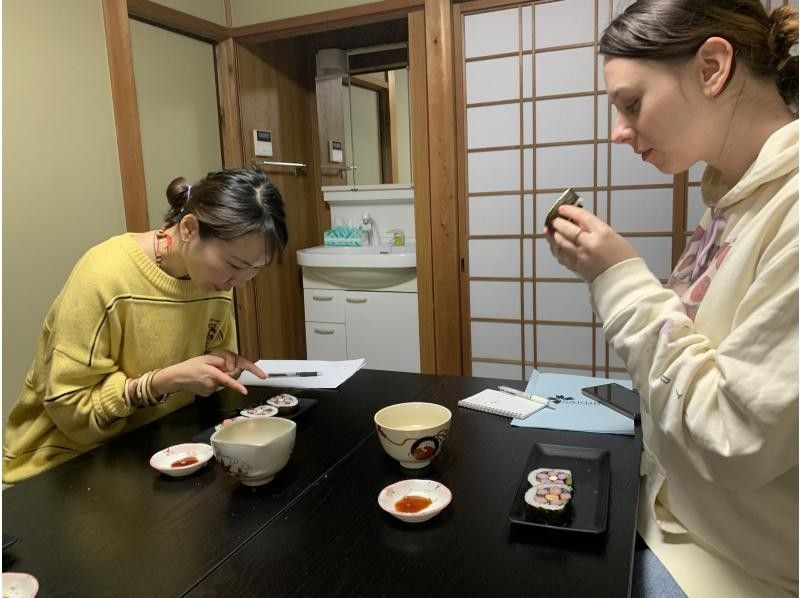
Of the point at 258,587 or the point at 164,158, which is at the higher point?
the point at 164,158

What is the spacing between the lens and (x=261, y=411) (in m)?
1.23

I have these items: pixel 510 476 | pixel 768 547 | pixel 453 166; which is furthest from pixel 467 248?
pixel 768 547

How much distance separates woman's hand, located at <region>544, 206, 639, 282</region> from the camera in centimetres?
90

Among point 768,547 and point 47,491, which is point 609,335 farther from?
point 47,491

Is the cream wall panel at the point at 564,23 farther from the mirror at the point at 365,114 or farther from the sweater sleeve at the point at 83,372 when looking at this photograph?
the sweater sleeve at the point at 83,372

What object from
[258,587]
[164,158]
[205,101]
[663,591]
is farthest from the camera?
[205,101]

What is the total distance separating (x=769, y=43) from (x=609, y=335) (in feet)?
1.54

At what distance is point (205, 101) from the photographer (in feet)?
10.3

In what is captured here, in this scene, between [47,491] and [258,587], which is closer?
[258,587]

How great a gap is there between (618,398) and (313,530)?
0.74m

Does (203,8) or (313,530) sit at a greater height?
(203,8)

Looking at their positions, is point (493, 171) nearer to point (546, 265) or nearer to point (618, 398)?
point (546, 265)

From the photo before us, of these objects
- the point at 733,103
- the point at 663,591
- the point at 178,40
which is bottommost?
the point at 663,591

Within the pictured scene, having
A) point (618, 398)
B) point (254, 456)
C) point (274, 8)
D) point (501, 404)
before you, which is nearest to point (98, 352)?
point (254, 456)
